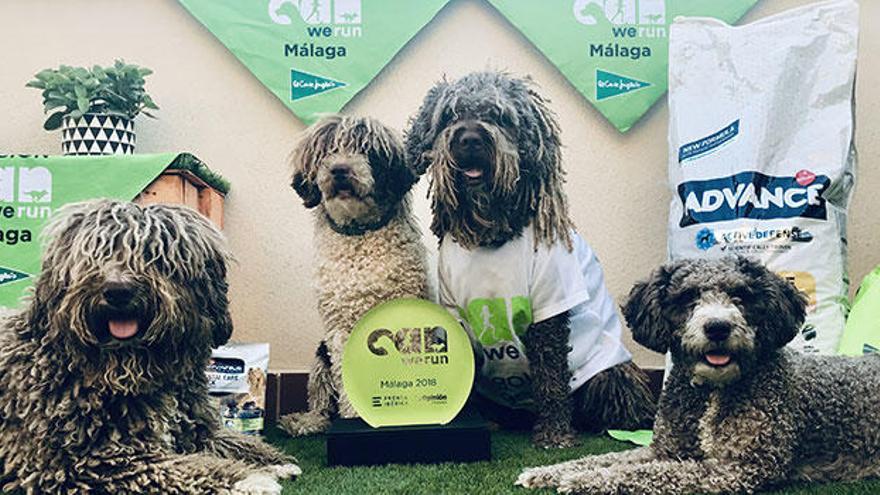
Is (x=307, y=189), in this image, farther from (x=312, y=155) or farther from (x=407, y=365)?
(x=407, y=365)

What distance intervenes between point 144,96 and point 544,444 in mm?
2020

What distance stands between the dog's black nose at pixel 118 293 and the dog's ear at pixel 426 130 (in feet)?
3.59

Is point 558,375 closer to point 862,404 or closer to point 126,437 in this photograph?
point 862,404

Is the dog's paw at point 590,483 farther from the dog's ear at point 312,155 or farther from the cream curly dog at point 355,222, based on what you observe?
the dog's ear at point 312,155

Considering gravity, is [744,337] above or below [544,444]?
above

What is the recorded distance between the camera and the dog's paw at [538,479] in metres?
2.04

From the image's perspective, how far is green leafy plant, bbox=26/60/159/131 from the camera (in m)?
2.92

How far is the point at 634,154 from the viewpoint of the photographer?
11.2 ft

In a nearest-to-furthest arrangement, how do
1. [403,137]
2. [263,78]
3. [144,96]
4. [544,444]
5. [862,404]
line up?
[862,404] < [544,444] < [403,137] < [144,96] < [263,78]

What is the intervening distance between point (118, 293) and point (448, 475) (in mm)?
1007

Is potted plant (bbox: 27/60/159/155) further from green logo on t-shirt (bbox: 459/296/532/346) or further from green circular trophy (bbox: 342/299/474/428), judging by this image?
green logo on t-shirt (bbox: 459/296/532/346)

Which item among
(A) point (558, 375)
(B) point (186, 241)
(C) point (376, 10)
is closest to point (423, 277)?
(A) point (558, 375)

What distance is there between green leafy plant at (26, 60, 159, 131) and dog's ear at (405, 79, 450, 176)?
3.80 feet

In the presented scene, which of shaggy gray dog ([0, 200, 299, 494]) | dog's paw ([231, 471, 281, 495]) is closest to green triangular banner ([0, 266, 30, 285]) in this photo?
shaggy gray dog ([0, 200, 299, 494])
